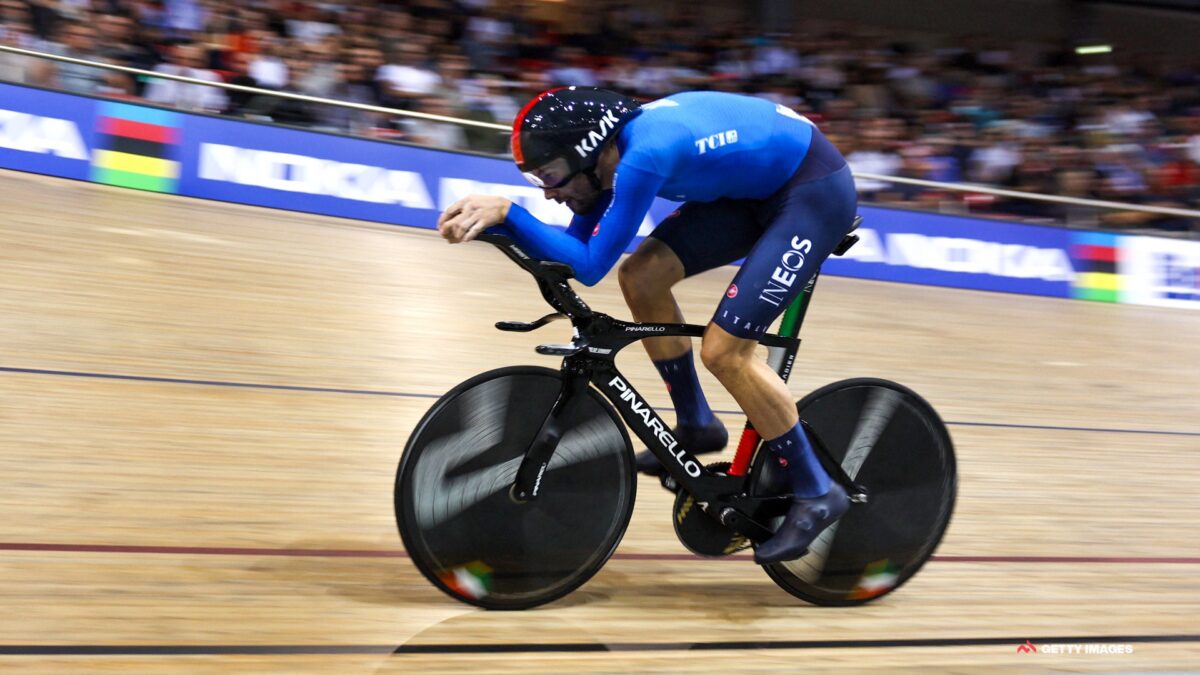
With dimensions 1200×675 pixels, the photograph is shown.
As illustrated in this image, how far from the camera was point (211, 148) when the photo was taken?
27.6 feet

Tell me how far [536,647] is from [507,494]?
0.36 meters

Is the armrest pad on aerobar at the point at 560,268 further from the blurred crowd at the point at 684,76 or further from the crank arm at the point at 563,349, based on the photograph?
the blurred crowd at the point at 684,76

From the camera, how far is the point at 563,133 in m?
2.46

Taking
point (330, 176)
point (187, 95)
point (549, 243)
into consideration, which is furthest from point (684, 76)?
point (549, 243)

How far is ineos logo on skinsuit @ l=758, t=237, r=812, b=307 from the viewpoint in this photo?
2.62 meters

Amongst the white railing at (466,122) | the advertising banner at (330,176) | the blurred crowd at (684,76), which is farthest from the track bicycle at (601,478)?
the blurred crowd at (684,76)

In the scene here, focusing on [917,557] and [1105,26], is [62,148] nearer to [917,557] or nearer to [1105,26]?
[917,557]

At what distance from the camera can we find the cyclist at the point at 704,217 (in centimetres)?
244

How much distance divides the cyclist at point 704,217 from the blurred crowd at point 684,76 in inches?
249

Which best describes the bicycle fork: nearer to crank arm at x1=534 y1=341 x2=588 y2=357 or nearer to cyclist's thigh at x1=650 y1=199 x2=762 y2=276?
crank arm at x1=534 y1=341 x2=588 y2=357

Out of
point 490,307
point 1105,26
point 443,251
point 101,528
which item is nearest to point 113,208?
point 443,251

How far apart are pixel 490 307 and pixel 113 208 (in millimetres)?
2966

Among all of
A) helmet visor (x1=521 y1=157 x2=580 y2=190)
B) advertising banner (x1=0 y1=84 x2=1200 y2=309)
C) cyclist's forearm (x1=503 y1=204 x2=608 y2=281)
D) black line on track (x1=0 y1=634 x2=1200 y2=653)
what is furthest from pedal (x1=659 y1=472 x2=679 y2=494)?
advertising banner (x1=0 y1=84 x2=1200 y2=309)

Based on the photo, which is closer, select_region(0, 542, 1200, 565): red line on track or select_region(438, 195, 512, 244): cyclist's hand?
select_region(438, 195, 512, 244): cyclist's hand
